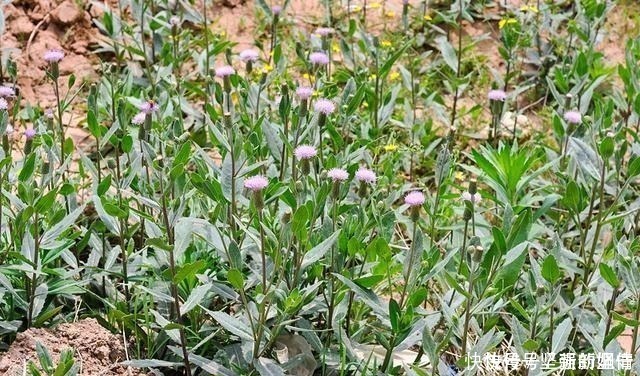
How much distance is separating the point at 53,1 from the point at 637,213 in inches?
128

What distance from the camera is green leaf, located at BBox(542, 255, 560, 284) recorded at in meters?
2.93

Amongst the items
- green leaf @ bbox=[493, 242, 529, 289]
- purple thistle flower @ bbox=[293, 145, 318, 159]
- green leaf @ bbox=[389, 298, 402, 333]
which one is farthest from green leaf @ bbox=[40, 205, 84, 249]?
green leaf @ bbox=[493, 242, 529, 289]

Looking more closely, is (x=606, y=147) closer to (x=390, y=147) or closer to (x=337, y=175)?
(x=337, y=175)

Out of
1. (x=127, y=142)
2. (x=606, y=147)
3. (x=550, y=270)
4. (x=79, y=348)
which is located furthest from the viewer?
(x=127, y=142)

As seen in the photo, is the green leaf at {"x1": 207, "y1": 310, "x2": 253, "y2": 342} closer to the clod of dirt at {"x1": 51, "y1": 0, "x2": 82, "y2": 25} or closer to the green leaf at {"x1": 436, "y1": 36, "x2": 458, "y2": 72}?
the green leaf at {"x1": 436, "y1": 36, "x2": 458, "y2": 72}

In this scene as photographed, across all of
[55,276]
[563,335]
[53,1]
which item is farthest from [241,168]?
[53,1]

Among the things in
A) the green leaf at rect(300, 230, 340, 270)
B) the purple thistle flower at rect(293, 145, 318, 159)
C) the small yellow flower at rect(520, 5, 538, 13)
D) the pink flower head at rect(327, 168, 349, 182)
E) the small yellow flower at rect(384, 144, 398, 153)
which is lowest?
the small yellow flower at rect(384, 144, 398, 153)

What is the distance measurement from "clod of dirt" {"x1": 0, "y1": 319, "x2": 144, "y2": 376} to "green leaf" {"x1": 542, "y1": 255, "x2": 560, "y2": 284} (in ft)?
4.29

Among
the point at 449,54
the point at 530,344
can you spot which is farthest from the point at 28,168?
the point at 449,54

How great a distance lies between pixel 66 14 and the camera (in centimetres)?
522

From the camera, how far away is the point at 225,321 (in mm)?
2912

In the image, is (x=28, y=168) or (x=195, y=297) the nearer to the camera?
(x=195, y=297)

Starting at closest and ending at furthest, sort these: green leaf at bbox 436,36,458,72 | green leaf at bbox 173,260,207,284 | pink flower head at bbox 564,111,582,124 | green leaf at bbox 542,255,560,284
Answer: green leaf at bbox 173,260,207,284 → green leaf at bbox 542,255,560,284 → pink flower head at bbox 564,111,582,124 → green leaf at bbox 436,36,458,72

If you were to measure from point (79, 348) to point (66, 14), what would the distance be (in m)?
2.66
